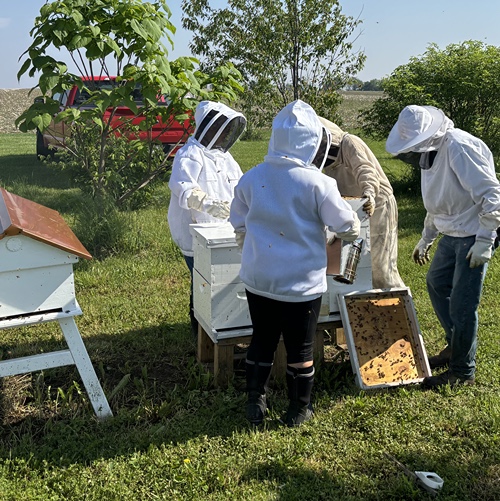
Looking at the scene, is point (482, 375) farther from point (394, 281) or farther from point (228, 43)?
point (228, 43)

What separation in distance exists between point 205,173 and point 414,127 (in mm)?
1423

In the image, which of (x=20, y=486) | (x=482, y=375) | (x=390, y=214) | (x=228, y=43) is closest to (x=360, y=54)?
(x=228, y=43)

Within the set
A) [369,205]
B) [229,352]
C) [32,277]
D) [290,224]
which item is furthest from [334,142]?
[32,277]

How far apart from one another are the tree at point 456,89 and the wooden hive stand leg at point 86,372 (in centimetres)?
693

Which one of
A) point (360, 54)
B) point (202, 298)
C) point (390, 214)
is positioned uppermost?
point (360, 54)

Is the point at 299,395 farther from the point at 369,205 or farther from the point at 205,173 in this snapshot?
the point at 205,173

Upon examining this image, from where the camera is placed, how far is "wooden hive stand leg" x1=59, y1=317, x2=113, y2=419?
134 inches

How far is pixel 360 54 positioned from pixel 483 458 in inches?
296

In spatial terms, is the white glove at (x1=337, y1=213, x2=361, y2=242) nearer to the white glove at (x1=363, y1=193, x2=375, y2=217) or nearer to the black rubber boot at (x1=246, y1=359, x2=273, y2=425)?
the white glove at (x1=363, y1=193, x2=375, y2=217)

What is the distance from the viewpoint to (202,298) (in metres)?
3.84

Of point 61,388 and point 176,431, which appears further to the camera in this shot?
→ point 61,388

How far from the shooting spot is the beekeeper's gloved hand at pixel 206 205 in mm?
3984

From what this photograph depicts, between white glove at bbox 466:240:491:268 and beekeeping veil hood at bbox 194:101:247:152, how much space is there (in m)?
1.67

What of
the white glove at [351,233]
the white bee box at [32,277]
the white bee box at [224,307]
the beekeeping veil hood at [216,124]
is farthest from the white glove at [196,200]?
the white glove at [351,233]
